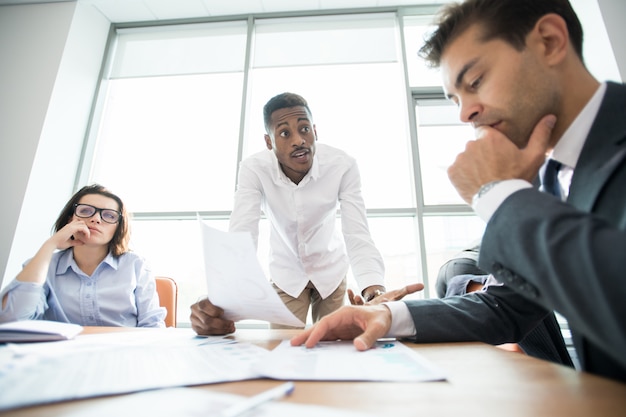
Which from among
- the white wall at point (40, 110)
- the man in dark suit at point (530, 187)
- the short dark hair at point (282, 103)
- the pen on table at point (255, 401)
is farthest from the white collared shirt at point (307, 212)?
the white wall at point (40, 110)

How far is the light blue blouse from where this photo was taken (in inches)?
52.2

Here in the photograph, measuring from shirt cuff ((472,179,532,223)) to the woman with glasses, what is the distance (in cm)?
143

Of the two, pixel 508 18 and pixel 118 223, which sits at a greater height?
pixel 508 18

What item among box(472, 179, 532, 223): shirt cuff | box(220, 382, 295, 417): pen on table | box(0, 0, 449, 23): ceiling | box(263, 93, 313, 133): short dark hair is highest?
box(0, 0, 449, 23): ceiling

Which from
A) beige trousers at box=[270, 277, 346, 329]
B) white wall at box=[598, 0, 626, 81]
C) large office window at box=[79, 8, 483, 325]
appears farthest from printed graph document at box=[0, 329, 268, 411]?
white wall at box=[598, 0, 626, 81]

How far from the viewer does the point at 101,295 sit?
4.53 feet

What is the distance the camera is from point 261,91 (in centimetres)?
334

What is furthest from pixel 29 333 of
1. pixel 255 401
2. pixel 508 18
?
pixel 508 18

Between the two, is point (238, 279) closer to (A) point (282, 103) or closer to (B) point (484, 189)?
(B) point (484, 189)

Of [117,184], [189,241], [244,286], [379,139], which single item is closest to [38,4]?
[117,184]

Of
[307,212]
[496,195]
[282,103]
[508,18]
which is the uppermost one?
[282,103]

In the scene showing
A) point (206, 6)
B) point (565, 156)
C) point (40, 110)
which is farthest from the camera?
point (206, 6)

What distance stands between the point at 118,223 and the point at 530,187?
1766 mm

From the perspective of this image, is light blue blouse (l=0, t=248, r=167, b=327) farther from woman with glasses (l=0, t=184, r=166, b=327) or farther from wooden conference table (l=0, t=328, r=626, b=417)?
wooden conference table (l=0, t=328, r=626, b=417)
